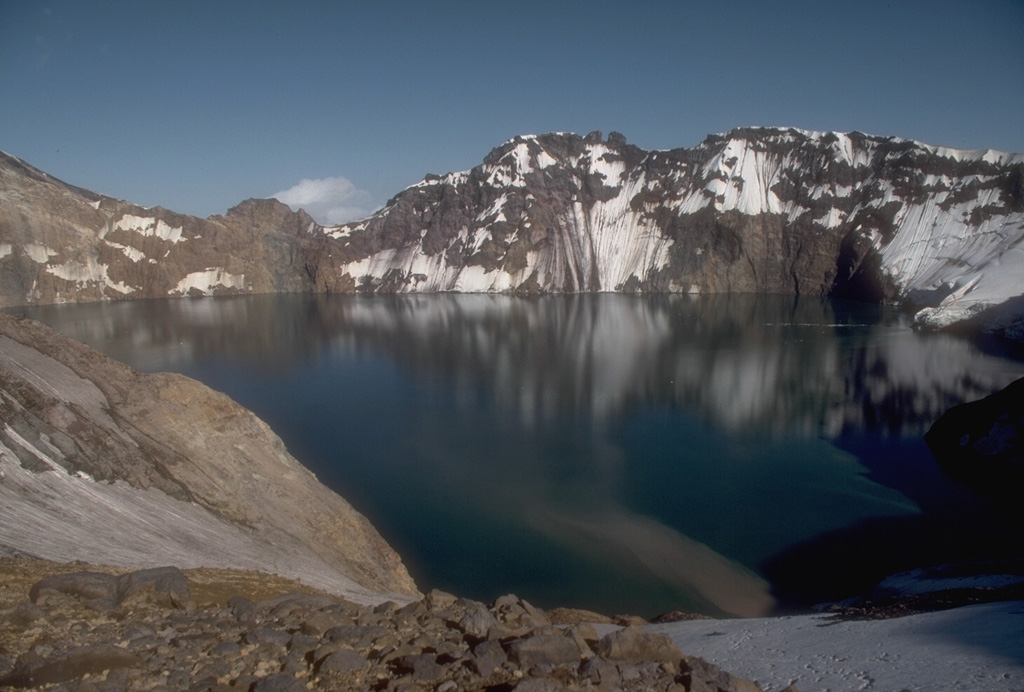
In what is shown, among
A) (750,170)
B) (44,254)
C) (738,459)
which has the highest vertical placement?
(750,170)

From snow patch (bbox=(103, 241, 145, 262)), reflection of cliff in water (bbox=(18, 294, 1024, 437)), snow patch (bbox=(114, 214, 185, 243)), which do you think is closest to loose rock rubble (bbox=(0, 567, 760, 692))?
reflection of cliff in water (bbox=(18, 294, 1024, 437))

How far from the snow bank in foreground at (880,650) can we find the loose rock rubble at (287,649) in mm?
1578

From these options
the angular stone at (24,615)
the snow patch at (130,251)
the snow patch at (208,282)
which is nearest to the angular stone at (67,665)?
the angular stone at (24,615)

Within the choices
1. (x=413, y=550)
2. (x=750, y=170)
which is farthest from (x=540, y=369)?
(x=750, y=170)

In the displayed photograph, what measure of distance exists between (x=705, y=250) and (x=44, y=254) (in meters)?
76.2

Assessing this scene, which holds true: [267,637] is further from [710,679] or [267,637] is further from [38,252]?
[38,252]

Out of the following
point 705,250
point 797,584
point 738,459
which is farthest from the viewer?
point 705,250

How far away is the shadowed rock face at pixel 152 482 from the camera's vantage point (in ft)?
27.5

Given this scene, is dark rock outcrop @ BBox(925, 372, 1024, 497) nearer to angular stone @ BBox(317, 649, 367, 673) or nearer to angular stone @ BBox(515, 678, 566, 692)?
angular stone @ BBox(515, 678, 566, 692)

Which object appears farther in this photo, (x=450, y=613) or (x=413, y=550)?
(x=413, y=550)

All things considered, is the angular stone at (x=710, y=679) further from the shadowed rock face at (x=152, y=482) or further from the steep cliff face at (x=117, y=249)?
the steep cliff face at (x=117, y=249)

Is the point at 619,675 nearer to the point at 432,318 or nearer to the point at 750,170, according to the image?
the point at 432,318

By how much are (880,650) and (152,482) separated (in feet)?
34.3

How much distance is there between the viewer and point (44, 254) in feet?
234
